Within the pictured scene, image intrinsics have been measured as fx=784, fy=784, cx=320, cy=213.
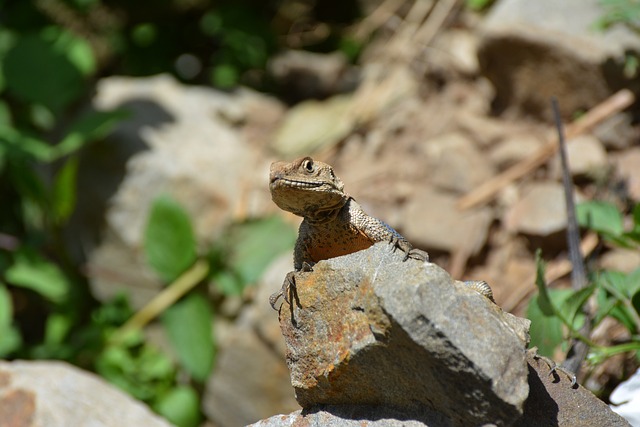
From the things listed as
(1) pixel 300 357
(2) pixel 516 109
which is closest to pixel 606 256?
(2) pixel 516 109

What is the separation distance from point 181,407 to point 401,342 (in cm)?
403

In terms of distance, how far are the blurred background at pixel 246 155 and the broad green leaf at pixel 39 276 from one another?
0.02 meters

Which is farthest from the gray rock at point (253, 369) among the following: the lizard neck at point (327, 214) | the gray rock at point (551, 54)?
the lizard neck at point (327, 214)

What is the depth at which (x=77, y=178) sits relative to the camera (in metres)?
6.83

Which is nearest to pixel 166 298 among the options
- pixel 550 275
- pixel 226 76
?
pixel 226 76

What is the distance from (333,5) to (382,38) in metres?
0.90

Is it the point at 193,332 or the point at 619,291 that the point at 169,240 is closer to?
the point at 193,332

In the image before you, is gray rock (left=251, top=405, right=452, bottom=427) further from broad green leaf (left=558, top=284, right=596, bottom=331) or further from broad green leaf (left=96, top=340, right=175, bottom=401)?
broad green leaf (left=96, top=340, right=175, bottom=401)

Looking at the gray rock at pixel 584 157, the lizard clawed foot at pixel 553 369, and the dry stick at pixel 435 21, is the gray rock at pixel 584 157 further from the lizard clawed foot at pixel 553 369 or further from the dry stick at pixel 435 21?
the lizard clawed foot at pixel 553 369

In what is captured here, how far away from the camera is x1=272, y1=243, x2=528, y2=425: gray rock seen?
7.19 ft

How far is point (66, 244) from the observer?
6984mm

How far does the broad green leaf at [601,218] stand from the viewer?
12.2ft

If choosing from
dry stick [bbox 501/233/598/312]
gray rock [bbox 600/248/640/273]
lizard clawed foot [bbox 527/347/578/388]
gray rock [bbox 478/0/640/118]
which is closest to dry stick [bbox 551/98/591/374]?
lizard clawed foot [bbox 527/347/578/388]

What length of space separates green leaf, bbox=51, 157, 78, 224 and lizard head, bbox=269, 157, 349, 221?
11.3ft
